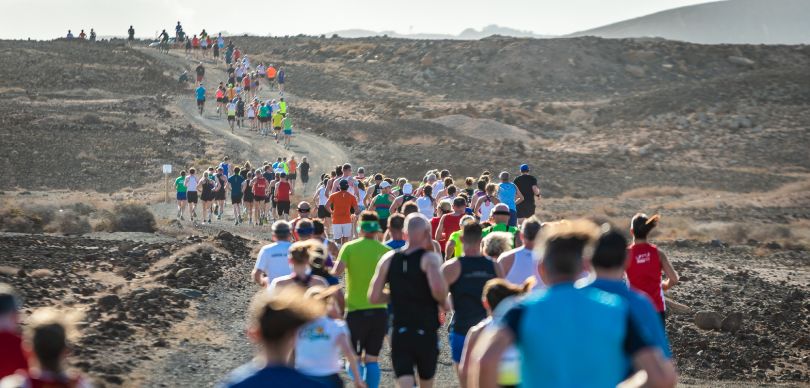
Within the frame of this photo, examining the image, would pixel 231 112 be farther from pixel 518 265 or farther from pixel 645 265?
pixel 518 265

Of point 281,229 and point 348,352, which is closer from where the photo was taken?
point 348,352

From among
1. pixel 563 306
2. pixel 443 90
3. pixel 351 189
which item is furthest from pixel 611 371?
pixel 443 90

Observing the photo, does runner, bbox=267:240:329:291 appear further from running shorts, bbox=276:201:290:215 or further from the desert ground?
running shorts, bbox=276:201:290:215

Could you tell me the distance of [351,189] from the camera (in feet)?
71.2

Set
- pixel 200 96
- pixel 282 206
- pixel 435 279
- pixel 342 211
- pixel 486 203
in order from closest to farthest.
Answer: pixel 435 279 → pixel 486 203 → pixel 342 211 → pixel 282 206 → pixel 200 96

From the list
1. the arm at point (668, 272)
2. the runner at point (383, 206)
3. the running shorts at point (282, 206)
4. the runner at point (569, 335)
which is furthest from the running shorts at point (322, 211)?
the runner at point (569, 335)

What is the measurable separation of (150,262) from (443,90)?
2351 inches

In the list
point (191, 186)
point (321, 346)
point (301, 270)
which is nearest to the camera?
point (321, 346)

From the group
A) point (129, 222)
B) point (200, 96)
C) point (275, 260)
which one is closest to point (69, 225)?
point (129, 222)

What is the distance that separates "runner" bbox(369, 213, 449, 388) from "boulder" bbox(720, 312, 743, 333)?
29.6 feet

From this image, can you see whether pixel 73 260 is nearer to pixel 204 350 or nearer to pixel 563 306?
pixel 204 350

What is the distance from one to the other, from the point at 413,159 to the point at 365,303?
3999cm

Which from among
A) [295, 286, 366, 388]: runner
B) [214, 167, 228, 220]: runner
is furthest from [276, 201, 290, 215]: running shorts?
[295, 286, 366, 388]: runner

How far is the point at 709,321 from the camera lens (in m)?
17.2
